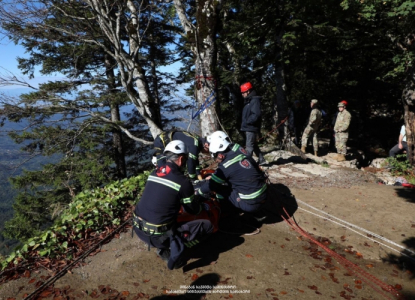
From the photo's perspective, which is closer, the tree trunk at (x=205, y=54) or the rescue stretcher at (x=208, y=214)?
the rescue stretcher at (x=208, y=214)

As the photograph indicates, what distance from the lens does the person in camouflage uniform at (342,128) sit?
988 cm

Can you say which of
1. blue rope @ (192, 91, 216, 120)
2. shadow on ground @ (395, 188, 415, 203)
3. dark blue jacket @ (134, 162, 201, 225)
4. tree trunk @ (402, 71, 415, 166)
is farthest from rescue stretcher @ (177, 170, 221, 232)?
tree trunk @ (402, 71, 415, 166)

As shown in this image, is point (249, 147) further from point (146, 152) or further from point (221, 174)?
point (146, 152)

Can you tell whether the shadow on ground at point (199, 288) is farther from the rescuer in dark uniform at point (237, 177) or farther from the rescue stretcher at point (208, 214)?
the rescuer in dark uniform at point (237, 177)

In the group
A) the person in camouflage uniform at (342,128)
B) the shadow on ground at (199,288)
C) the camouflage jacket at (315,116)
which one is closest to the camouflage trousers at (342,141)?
the person in camouflage uniform at (342,128)

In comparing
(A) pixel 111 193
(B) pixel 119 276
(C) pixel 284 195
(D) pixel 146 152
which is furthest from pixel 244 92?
(D) pixel 146 152

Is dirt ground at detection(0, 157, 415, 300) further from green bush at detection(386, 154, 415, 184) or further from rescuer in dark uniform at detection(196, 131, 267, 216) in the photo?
green bush at detection(386, 154, 415, 184)

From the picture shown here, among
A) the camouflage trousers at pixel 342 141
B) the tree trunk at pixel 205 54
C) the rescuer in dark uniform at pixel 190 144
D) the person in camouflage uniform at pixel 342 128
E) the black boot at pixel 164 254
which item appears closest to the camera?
the black boot at pixel 164 254

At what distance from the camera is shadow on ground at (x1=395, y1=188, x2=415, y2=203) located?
662 centimetres

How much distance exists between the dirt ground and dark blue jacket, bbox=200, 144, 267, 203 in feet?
2.77

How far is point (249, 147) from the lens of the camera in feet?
25.0

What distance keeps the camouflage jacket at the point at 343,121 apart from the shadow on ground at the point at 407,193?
328 centimetres

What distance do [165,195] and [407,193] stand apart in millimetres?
6733

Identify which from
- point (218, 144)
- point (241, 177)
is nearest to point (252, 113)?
point (218, 144)
